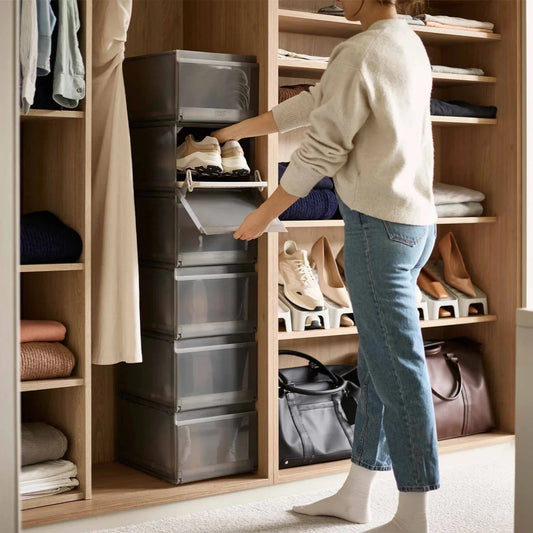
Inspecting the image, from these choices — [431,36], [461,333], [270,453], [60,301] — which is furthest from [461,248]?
[60,301]

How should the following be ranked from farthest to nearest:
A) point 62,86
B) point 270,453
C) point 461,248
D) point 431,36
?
point 461,248 → point 431,36 → point 270,453 → point 62,86

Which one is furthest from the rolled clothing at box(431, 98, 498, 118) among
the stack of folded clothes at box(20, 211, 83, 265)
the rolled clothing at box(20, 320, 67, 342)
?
the rolled clothing at box(20, 320, 67, 342)

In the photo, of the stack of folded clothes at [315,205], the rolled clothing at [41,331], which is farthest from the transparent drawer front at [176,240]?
the rolled clothing at [41,331]

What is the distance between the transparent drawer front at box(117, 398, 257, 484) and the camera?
271cm

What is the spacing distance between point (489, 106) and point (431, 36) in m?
0.33

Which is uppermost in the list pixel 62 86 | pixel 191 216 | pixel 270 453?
pixel 62 86

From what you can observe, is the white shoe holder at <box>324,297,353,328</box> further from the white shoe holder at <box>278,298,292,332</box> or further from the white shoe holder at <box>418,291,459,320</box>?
the white shoe holder at <box>418,291,459,320</box>

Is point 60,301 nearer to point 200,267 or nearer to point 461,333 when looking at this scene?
point 200,267

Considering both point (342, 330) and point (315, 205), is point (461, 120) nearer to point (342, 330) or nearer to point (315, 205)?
point (315, 205)

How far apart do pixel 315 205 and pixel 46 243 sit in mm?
885

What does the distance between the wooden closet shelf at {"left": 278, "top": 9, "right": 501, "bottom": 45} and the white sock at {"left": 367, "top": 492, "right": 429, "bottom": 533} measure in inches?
57.6

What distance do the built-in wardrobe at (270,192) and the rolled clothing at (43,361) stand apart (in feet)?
0.13

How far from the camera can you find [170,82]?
2664mm

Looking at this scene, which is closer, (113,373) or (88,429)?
(88,429)
